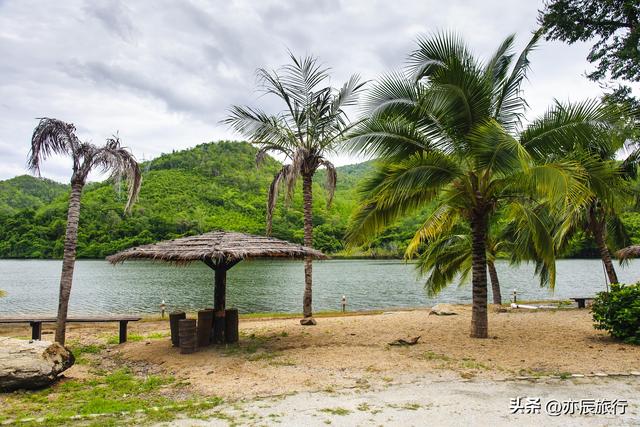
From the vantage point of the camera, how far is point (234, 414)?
4.89 metres

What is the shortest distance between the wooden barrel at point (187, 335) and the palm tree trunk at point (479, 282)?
573 centimetres

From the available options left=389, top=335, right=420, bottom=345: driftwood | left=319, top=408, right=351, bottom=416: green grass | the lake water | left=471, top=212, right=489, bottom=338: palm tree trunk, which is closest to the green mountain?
the lake water

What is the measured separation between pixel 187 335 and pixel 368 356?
3510 millimetres

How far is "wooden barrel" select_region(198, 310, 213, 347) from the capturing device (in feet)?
29.6

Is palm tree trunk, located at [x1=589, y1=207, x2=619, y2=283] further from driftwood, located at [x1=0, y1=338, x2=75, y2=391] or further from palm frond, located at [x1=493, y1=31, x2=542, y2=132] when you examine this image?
driftwood, located at [x1=0, y1=338, x2=75, y2=391]

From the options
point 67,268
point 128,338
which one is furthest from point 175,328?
point 67,268

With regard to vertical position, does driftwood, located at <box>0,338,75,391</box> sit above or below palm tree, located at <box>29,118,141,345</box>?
below

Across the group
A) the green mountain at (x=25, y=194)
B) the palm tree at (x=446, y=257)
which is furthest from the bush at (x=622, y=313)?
the green mountain at (x=25, y=194)

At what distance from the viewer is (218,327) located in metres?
9.31

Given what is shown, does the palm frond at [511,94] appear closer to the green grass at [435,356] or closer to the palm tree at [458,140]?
the palm tree at [458,140]

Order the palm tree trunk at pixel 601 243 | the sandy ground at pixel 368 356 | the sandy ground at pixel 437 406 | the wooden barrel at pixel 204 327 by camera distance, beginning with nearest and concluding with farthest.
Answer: the sandy ground at pixel 437 406 → the sandy ground at pixel 368 356 → the wooden barrel at pixel 204 327 → the palm tree trunk at pixel 601 243

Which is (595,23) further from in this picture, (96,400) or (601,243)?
(96,400)

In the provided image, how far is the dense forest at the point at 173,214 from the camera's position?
72000 mm

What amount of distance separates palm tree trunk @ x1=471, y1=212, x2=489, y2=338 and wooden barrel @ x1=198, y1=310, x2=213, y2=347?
18.2 ft
